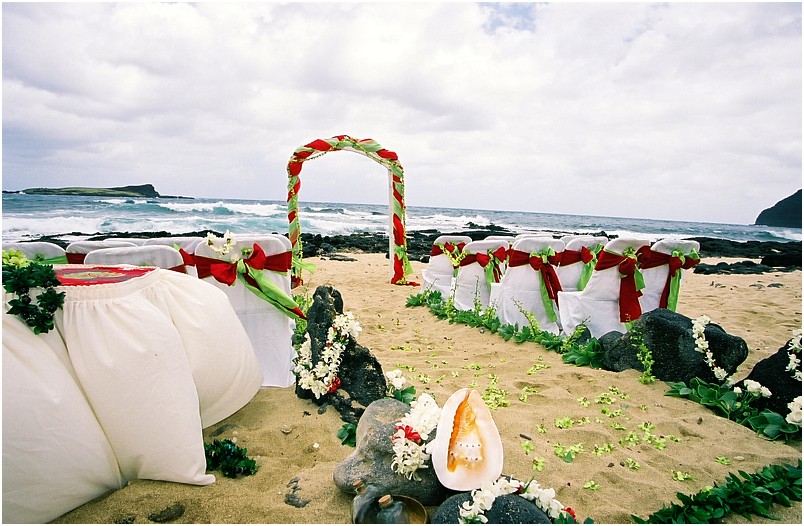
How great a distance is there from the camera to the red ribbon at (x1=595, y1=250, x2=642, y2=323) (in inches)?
191

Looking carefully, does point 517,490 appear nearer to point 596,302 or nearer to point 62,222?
point 596,302

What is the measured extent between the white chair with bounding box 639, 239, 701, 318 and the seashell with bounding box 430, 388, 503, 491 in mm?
3804

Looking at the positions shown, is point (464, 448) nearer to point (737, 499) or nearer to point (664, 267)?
point (737, 499)

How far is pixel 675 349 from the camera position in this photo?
3602mm

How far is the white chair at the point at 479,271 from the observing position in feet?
21.7

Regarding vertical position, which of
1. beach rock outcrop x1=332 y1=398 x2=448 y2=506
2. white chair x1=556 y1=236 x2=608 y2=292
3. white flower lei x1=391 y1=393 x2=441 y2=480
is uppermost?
white chair x1=556 y1=236 x2=608 y2=292

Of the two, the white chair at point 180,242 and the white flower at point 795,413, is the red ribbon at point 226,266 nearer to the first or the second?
the white chair at point 180,242

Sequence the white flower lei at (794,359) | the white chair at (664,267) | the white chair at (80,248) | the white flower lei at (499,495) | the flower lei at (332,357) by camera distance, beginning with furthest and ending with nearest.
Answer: the white chair at (664,267) → the white chair at (80,248) → the flower lei at (332,357) → the white flower lei at (794,359) → the white flower lei at (499,495)

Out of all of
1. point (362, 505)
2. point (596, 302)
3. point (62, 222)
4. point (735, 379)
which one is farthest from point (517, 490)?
point (62, 222)

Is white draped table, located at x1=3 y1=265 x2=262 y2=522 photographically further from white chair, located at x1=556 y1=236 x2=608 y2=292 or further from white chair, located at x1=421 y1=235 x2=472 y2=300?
white chair, located at x1=421 y1=235 x2=472 y2=300

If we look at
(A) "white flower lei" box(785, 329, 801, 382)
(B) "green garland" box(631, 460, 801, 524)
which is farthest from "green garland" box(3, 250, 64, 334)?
(A) "white flower lei" box(785, 329, 801, 382)

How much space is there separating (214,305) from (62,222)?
2355 centimetres

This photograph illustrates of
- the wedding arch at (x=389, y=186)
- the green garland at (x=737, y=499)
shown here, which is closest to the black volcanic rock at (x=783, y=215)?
the wedding arch at (x=389, y=186)

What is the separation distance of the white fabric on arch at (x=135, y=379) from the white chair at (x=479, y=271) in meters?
4.79
